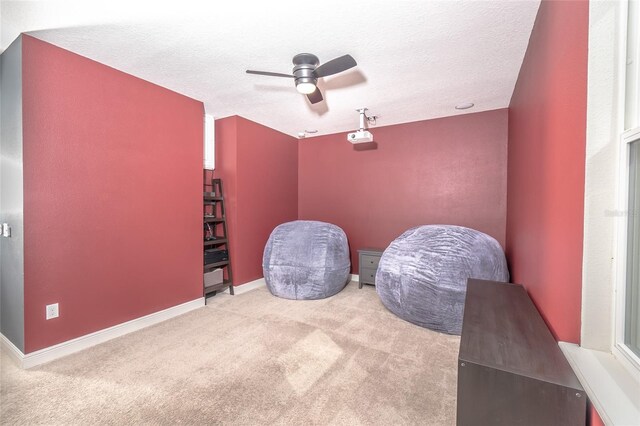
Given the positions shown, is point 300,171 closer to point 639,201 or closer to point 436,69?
point 436,69

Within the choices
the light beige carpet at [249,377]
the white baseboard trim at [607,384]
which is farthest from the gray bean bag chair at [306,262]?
the white baseboard trim at [607,384]

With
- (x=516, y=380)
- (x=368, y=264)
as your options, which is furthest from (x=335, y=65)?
(x=368, y=264)

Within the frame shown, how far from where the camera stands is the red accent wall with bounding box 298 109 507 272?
11.3ft

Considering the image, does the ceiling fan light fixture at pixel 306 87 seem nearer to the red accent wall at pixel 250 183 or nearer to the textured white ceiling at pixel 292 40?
the textured white ceiling at pixel 292 40

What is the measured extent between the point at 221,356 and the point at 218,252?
1.66m

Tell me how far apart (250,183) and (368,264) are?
2.14 metres

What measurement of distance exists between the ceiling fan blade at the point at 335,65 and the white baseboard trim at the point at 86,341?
2855 millimetres

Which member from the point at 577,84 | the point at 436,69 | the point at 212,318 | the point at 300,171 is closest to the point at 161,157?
the point at 212,318

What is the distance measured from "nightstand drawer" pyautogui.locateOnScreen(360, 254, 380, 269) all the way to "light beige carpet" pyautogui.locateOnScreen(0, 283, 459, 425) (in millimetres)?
1168

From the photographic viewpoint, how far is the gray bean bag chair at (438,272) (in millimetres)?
2400

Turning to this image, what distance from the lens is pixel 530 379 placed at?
2.94 ft

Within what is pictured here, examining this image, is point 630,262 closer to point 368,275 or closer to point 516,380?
point 516,380

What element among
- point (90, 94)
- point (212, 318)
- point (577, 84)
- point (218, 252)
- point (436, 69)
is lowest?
point (212, 318)

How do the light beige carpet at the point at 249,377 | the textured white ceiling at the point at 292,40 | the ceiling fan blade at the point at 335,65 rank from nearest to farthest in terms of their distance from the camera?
the light beige carpet at the point at 249,377 → the textured white ceiling at the point at 292,40 → the ceiling fan blade at the point at 335,65
